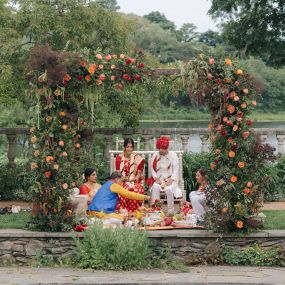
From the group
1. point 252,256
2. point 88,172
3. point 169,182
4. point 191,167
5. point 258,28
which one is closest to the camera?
point 252,256

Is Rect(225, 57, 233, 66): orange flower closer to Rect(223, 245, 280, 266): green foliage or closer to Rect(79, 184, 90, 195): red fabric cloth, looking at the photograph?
Rect(223, 245, 280, 266): green foliage

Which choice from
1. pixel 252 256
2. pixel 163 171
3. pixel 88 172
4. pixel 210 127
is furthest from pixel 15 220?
pixel 252 256

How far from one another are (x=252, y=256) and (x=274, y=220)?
1524mm

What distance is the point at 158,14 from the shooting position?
90.8 metres

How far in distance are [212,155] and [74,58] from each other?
7.16ft

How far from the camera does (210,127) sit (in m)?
10.0

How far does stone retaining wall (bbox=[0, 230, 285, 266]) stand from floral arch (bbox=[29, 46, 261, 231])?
0.23 m

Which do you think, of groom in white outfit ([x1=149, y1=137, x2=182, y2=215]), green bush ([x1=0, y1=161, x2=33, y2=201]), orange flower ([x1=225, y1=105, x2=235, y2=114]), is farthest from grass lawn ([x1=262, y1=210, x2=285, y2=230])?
green bush ([x1=0, y1=161, x2=33, y2=201])

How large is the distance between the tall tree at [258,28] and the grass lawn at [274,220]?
12335mm

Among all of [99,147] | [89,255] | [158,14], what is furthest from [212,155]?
[158,14]

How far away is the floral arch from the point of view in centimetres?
966

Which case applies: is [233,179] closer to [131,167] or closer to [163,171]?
[163,171]

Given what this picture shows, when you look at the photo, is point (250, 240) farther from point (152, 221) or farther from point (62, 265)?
point (62, 265)

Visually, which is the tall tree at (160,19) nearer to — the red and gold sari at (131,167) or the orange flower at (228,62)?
the red and gold sari at (131,167)
